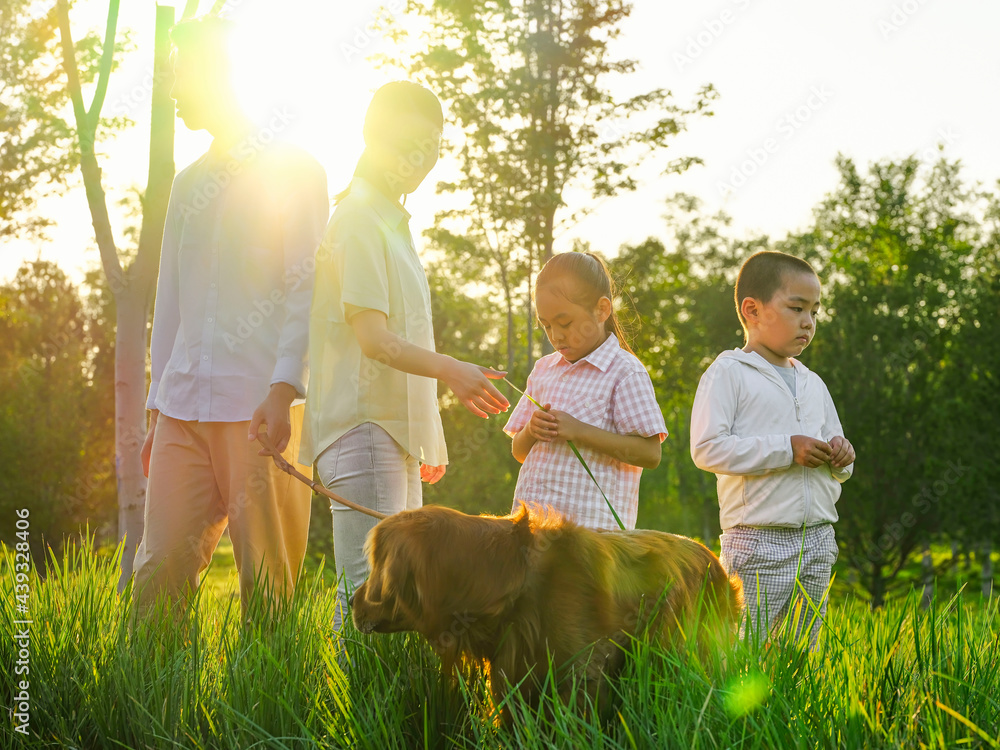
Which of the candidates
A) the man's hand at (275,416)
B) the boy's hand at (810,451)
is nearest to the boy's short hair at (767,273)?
the boy's hand at (810,451)

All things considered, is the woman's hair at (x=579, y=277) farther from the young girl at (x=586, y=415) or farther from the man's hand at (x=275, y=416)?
the man's hand at (x=275, y=416)

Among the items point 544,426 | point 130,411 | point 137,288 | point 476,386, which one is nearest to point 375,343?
point 476,386

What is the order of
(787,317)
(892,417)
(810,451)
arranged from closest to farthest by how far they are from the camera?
(810,451), (787,317), (892,417)

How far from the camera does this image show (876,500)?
1296 centimetres

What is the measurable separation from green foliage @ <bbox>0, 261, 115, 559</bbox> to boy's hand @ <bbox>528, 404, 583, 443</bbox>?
10.3 metres

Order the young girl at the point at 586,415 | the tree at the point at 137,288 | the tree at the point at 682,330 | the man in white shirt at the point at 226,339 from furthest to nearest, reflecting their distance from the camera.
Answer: the tree at the point at 682,330
the tree at the point at 137,288
the man in white shirt at the point at 226,339
the young girl at the point at 586,415

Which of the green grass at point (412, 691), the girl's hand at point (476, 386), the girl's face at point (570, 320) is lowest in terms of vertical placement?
the green grass at point (412, 691)

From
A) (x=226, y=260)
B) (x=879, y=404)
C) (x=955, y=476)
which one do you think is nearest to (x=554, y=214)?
(x=879, y=404)

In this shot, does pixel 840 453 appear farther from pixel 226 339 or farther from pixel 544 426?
pixel 226 339

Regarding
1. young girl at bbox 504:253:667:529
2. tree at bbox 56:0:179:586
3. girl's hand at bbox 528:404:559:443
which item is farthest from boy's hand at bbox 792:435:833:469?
tree at bbox 56:0:179:586

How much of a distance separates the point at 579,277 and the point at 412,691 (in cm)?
157

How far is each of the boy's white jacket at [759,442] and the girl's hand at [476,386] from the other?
3.70ft

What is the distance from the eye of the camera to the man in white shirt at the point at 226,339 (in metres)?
3.37

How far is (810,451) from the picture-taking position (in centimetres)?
341
